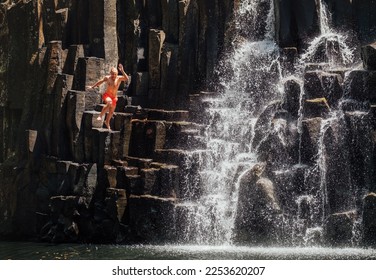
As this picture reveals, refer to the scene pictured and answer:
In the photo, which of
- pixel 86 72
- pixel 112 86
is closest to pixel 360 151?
pixel 112 86

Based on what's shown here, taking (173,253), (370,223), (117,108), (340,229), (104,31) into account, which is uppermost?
(104,31)

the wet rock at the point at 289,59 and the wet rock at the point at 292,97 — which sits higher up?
the wet rock at the point at 289,59

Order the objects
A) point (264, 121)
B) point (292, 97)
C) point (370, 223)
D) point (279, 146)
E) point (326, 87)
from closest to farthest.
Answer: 1. point (370, 223)
2. point (279, 146)
3. point (326, 87)
4. point (292, 97)
5. point (264, 121)

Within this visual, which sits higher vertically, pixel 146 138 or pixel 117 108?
pixel 117 108

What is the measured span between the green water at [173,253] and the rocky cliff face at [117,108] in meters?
1.24

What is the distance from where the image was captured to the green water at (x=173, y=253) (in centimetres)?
2300

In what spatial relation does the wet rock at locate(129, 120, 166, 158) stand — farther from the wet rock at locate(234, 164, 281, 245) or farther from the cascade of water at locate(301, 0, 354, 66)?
the cascade of water at locate(301, 0, 354, 66)

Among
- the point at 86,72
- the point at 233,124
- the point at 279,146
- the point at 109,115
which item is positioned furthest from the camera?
the point at 86,72

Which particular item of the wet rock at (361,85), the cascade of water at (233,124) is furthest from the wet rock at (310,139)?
the cascade of water at (233,124)

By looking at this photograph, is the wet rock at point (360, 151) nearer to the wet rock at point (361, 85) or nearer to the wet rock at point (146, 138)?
the wet rock at point (361, 85)

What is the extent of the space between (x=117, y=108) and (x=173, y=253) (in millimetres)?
7320

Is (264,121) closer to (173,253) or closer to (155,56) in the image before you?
(155,56)

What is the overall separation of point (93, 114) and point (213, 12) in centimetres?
547

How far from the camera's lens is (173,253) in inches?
954
